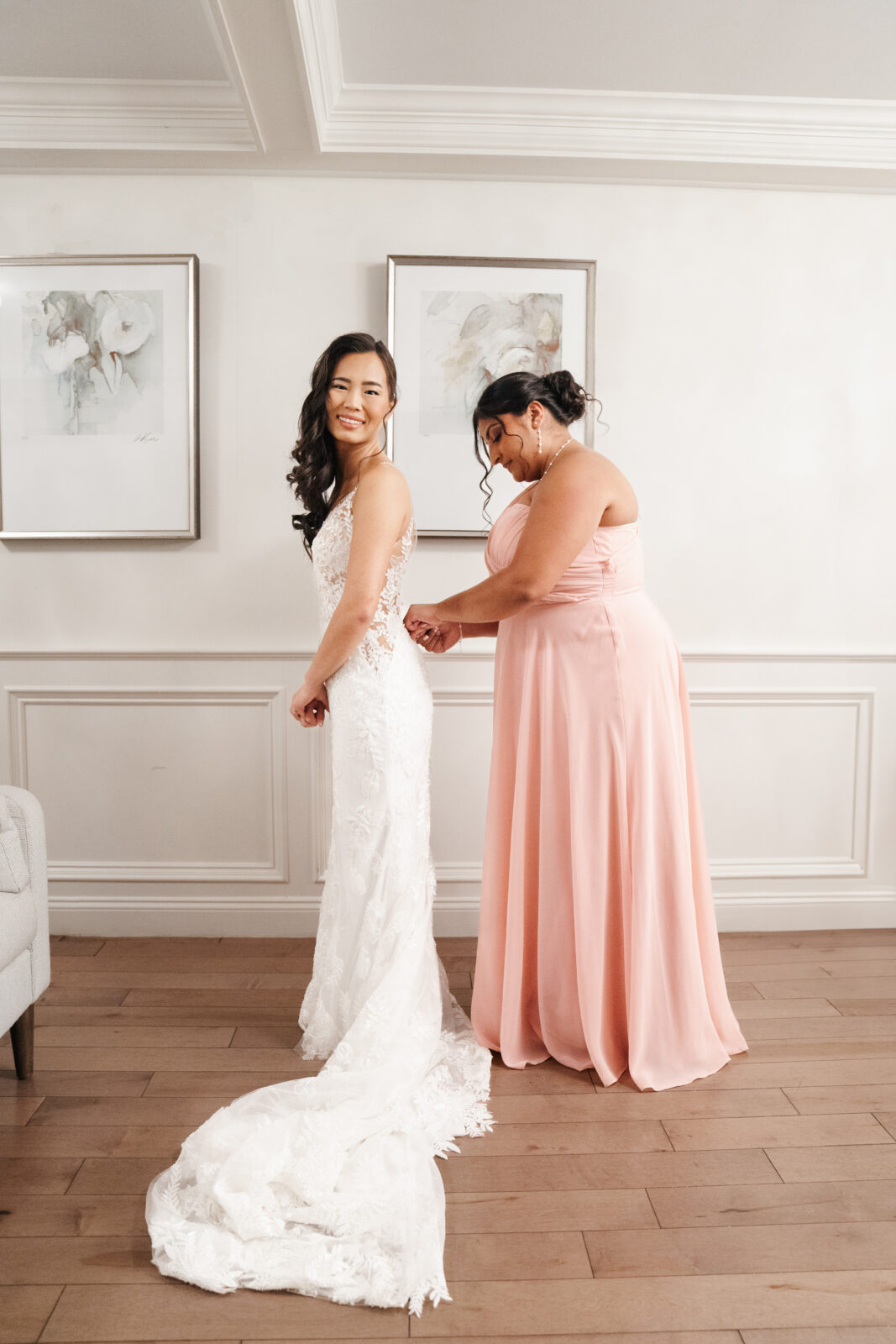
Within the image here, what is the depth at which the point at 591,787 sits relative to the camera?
2.29m

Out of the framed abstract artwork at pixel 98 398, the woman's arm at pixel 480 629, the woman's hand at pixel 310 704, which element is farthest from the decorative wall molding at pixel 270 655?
the woman's hand at pixel 310 704

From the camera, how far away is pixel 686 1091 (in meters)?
2.24

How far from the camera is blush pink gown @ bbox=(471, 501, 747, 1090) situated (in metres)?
2.26

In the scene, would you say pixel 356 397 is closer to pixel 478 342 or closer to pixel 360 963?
pixel 478 342

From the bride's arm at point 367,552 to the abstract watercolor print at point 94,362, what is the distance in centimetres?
134

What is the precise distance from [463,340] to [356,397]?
1.02m

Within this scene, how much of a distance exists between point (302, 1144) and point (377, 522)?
138 cm

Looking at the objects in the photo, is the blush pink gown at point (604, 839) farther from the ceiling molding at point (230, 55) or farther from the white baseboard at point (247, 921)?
the ceiling molding at point (230, 55)

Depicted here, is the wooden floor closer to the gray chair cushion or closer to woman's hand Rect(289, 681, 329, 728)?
the gray chair cushion

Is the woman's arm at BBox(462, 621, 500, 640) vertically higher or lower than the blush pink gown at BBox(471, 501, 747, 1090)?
higher

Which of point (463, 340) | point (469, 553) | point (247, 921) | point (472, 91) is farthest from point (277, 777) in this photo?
point (472, 91)

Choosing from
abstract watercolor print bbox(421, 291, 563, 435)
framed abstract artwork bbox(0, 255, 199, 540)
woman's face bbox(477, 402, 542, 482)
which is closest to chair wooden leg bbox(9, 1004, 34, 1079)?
framed abstract artwork bbox(0, 255, 199, 540)

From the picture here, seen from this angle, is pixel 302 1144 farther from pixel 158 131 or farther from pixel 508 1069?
pixel 158 131

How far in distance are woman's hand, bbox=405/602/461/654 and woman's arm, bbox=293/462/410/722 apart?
248 millimetres
